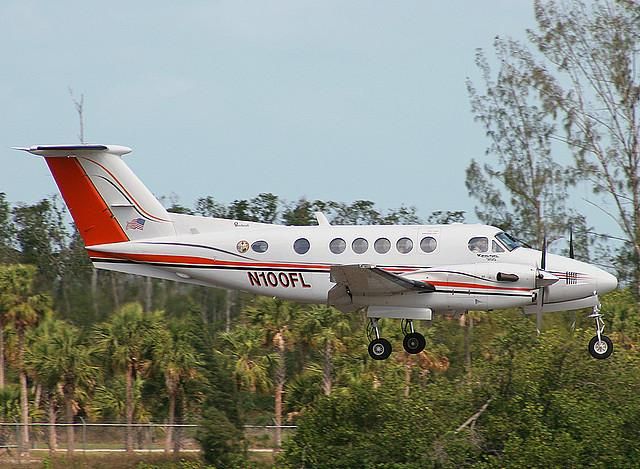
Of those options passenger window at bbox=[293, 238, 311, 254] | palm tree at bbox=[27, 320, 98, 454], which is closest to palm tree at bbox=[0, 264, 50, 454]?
palm tree at bbox=[27, 320, 98, 454]

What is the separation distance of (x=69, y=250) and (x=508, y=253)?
38.2 meters

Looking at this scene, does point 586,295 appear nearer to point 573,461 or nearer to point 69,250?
point 573,461

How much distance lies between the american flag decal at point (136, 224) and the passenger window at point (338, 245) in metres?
4.73

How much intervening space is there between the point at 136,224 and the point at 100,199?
41.7 inches

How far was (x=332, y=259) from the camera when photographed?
26.6 meters

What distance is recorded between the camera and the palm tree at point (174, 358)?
47.6 meters

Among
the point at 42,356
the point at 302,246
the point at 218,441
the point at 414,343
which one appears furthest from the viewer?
the point at 42,356

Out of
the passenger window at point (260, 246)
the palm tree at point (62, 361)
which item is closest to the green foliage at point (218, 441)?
the palm tree at point (62, 361)

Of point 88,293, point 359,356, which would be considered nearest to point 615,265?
point 359,356

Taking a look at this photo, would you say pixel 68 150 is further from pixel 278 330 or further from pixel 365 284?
pixel 278 330

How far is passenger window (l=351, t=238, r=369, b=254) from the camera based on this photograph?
26.3 meters

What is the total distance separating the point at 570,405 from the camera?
131 feet

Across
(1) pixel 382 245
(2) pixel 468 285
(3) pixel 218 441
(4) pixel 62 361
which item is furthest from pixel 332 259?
(4) pixel 62 361

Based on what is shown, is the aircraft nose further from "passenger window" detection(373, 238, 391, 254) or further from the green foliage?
the green foliage
